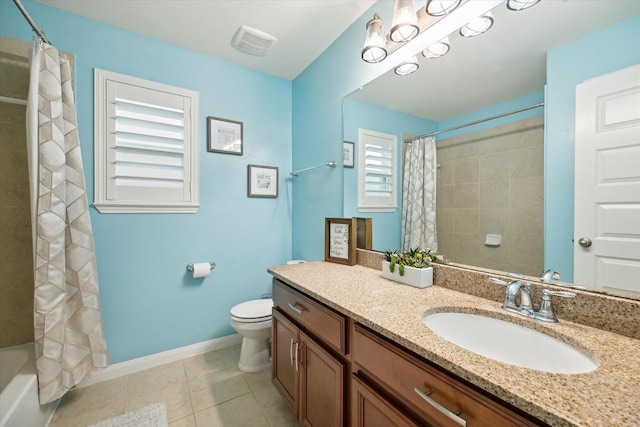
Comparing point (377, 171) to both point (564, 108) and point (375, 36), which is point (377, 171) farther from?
point (564, 108)

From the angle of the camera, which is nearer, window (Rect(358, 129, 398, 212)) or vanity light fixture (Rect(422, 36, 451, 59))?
vanity light fixture (Rect(422, 36, 451, 59))

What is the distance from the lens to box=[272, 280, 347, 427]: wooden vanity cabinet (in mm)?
1035

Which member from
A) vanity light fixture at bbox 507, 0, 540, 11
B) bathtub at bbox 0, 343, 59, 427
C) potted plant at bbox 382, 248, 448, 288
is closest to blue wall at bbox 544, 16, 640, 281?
vanity light fixture at bbox 507, 0, 540, 11

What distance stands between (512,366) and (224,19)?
2.34 metres

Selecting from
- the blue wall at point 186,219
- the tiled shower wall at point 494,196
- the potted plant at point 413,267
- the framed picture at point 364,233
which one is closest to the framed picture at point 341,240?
the framed picture at point 364,233

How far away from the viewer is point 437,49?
1285 mm

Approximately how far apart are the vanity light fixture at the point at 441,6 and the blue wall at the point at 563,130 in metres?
0.46

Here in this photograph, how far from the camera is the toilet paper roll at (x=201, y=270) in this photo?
2059 mm

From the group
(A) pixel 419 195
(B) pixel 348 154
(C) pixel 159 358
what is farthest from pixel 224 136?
(C) pixel 159 358

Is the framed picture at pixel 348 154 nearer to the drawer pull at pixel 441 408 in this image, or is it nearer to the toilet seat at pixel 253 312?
the toilet seat at pixel 253 312

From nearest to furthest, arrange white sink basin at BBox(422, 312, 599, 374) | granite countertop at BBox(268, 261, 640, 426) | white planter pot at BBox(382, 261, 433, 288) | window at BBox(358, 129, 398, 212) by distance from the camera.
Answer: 1. granite countertop at BBox(268, 261, 640, 426)
2. white sink basin at BBox(422, 312, 599, 374)
3. white planter pot at BBox(382, 261, 433, 288)
4. window at BBox(358, 129, 398, 212)

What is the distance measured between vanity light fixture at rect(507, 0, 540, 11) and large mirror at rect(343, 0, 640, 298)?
0.02 metres

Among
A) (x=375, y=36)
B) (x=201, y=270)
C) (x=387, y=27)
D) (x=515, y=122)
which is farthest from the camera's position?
(x=201, y=270)

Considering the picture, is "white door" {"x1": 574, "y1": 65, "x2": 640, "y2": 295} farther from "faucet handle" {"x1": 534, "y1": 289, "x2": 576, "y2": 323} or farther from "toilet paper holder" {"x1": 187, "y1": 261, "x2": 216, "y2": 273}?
"toilet paper holder" {"x1": 187, "y1": 261, "x2": 216, "y2": 273}
